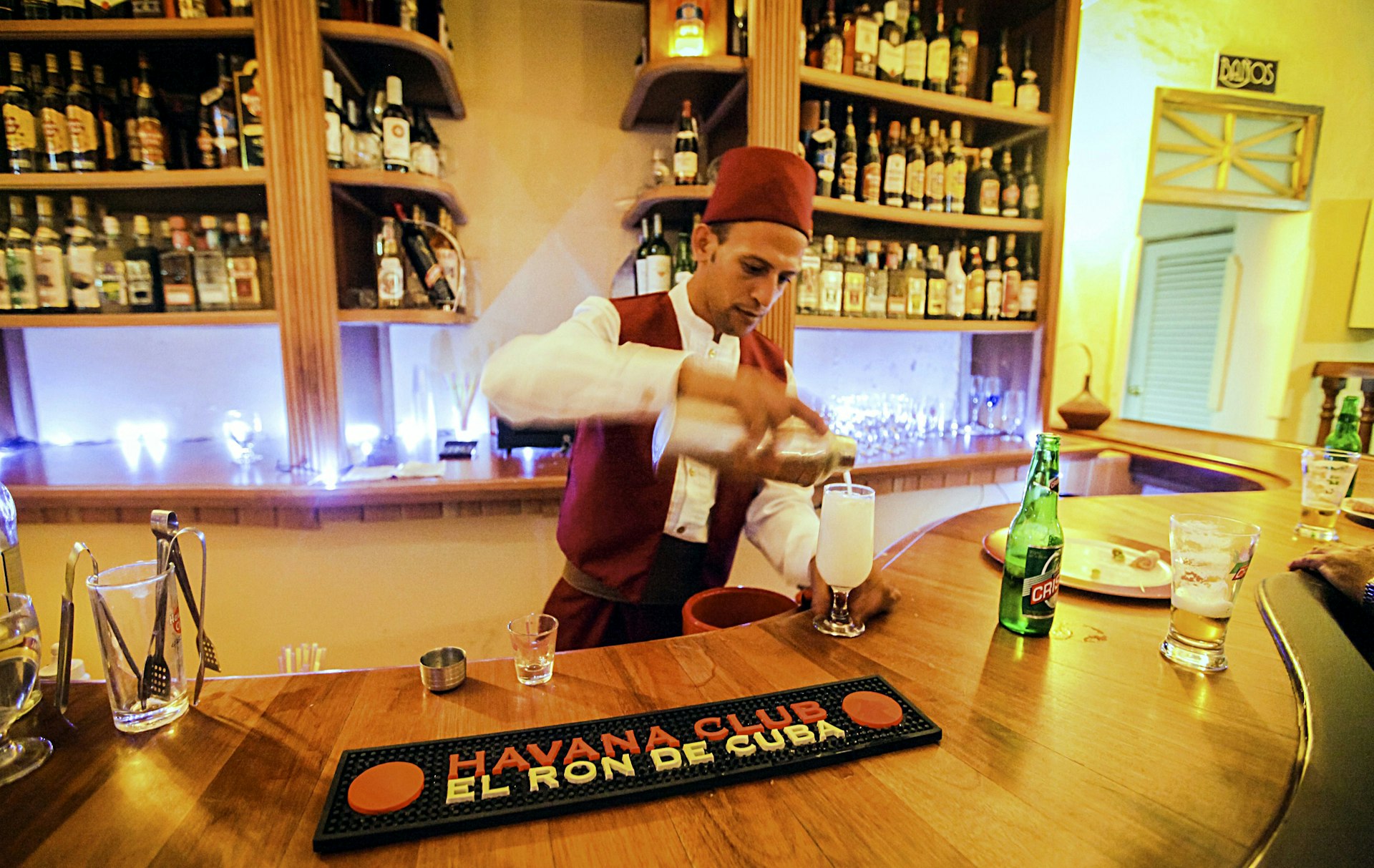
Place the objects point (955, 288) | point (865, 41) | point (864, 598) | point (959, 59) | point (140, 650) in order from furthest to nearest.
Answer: point (955, 288), point (959, 59), point (865, 41), point (864, 598), point (140, 650)

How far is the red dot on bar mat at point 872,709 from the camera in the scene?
68 cm

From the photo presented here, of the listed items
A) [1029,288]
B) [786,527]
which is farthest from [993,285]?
[786,527]

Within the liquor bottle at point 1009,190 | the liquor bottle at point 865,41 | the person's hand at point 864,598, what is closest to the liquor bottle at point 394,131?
the liquor bottle at point 865,41

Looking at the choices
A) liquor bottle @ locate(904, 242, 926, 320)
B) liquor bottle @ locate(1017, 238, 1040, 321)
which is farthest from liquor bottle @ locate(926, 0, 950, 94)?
liquor bottle @ locate(1017, 238, 1040, 321)

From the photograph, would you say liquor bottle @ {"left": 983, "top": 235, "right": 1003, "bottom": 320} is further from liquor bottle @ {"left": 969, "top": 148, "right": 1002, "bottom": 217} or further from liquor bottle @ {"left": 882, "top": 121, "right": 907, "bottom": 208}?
liquor bottle @ {"left": 882, "top": 121, "right": 907, "bottom": 208}

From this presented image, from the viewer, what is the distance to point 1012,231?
253 centimetres

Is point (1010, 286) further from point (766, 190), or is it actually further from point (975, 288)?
point (766, 190)

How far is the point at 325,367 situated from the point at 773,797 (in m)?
1.82

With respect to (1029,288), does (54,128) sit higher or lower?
higher

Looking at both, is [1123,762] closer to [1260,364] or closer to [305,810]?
[305,810]

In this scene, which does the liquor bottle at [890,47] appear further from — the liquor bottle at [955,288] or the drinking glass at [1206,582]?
the drinking glass at [1206,582]

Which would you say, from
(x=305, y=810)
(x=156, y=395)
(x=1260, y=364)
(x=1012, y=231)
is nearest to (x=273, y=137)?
(x=156, y=395)

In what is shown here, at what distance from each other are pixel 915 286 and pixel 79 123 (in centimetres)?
280

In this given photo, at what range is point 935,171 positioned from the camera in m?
2.38
